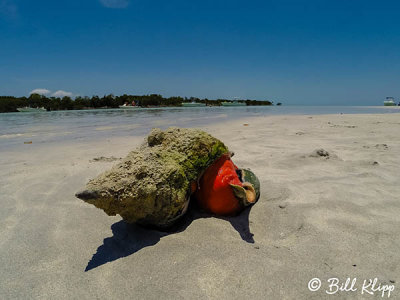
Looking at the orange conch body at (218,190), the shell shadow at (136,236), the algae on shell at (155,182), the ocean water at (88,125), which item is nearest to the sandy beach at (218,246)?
the shell shadow at (136,236)

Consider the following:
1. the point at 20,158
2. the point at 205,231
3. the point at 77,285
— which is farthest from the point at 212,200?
the point at 20,158

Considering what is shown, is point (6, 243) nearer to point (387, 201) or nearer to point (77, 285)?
point (77, 285)

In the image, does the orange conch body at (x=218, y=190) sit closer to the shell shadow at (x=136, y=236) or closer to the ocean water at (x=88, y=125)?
the shell shadow at (x=136, y=236)

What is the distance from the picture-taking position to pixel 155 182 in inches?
66.2

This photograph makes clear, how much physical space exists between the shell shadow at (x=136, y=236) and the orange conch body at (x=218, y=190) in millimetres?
84

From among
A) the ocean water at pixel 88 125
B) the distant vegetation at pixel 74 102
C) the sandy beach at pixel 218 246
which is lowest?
the sandy beach at pixel 218 246

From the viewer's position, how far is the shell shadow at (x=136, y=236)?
1.77 metres

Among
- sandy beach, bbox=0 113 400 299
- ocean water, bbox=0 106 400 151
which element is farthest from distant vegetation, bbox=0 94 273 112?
sandy beach, bbox=0 113 400 299

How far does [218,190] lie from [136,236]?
790 mm

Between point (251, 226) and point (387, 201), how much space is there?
151 centimetres

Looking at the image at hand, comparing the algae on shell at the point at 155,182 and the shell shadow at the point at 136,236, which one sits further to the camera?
the shell shadow at the point at 136,236

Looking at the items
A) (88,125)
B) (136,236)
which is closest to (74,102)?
(88,125)

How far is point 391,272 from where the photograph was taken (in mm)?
1515

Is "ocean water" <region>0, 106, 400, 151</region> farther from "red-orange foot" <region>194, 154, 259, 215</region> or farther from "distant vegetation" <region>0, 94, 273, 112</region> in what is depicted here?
"distant vegetation" <region>0, 94, 273, 112</region>
